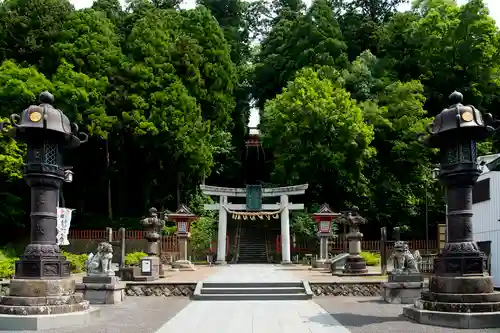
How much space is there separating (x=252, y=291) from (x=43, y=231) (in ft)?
21.9

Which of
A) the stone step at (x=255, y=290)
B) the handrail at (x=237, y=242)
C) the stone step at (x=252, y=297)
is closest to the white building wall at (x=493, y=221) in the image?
the stone step at (x=255, y=290)

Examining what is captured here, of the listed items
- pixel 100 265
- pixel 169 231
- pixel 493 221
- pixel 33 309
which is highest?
pixel 493 221

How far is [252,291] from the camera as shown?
1488cm

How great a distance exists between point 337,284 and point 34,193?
8.75 meters

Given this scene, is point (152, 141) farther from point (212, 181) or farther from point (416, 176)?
point (416, 176)

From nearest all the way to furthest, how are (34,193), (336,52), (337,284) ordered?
(34,193), (337,284), (336,52)

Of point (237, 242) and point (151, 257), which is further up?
point (151, 257)

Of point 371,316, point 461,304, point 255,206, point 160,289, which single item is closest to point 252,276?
point 160,289

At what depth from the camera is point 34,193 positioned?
33.0 feet

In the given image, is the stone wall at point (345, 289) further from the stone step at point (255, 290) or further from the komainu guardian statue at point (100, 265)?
the komainu guardian statue at point (100, 265)

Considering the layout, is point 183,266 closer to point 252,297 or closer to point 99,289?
point 252,297

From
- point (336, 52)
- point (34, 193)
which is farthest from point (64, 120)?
point (336, 52)

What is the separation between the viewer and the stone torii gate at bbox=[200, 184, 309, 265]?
28297 mm

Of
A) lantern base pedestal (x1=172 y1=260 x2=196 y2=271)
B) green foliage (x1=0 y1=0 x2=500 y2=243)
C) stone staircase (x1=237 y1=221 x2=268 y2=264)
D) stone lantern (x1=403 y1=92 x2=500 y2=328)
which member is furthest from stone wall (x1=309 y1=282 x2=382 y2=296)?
stone staircase (x1=237 y1=221 x2=268 y2=264)
